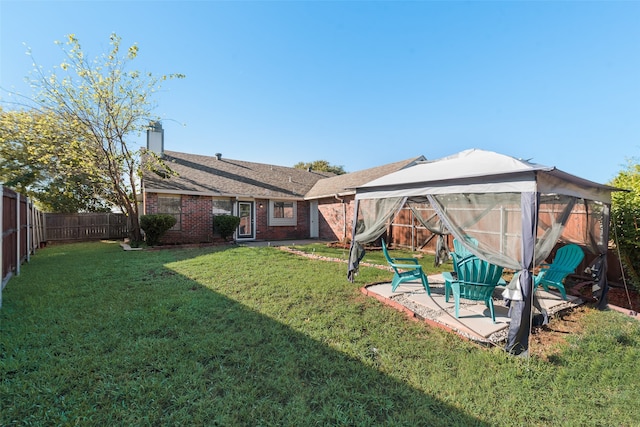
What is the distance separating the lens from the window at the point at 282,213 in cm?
1532

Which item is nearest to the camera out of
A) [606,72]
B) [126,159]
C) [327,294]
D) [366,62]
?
[327,294]

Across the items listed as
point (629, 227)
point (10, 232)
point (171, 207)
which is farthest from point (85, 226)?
point (629, 227)

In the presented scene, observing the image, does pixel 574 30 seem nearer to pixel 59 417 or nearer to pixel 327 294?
pixel 327 294

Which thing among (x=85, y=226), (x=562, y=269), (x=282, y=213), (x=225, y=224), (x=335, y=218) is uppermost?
(x=282, y=213)

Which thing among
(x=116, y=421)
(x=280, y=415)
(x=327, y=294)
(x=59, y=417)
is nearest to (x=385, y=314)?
(x=327, y=294)

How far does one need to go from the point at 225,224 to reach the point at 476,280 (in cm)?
1137

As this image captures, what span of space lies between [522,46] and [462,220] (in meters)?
7.80

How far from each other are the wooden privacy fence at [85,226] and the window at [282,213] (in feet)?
27.6

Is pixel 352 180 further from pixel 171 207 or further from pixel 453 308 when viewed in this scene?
pixel 453 308

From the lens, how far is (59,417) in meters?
2.07

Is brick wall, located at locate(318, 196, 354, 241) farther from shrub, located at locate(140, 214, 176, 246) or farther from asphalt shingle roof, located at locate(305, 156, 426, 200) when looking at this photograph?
shrub, located at locate(140, 214, 176, 246)

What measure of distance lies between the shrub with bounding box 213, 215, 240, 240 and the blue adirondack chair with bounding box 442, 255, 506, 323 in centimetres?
1096

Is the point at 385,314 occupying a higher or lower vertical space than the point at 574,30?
lower

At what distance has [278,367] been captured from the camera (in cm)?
283
